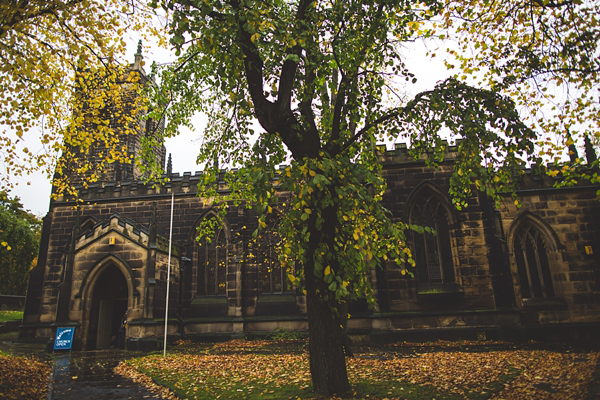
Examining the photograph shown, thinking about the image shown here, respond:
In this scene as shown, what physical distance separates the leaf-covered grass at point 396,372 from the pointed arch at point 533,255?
3.87 metres

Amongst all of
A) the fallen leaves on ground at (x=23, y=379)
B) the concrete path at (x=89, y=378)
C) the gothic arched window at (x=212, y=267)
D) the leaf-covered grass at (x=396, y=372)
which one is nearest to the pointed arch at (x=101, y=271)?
the concrete path at (x=89, y=378)

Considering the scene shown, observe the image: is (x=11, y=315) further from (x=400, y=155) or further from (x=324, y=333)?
(x=324, y=333)

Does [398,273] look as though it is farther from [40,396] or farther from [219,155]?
[40,396]

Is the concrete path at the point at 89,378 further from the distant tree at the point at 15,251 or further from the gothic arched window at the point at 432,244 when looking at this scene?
the distant tree at the point at 15,251

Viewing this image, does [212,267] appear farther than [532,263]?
Yes

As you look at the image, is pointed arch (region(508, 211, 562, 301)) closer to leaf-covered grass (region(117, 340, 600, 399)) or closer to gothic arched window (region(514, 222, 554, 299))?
gothic arched window (region(514, 222, 554, 299))

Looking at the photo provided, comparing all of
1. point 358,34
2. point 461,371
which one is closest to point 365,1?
point 358,34

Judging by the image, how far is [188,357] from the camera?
40.0ft

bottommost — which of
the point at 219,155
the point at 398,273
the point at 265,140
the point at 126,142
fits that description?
the point at 398,273

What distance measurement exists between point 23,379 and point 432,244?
13.2 meters

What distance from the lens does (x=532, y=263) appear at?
52.5 ft

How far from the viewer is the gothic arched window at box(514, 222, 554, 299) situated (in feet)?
51.5

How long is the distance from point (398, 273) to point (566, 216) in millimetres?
7127

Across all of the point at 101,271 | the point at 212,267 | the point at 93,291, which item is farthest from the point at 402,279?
the point at 93,291
